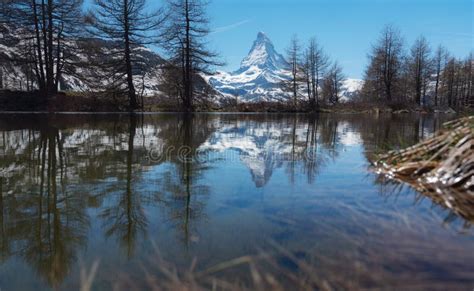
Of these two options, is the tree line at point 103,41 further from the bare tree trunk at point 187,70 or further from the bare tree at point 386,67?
the bare tree at point 386,67

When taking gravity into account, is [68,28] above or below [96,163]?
above

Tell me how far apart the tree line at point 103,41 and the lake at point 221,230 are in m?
18.1

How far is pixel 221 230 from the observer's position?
6.86 feet

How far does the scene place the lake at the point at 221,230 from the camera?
150cm

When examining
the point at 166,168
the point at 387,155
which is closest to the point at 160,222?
the point at 166,168

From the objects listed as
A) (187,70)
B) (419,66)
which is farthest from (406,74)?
(187,70)

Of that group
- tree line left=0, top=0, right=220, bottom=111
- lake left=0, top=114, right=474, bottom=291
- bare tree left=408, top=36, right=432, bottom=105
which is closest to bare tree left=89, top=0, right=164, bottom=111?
tree line left=0, top=0, right=220, bottom=111

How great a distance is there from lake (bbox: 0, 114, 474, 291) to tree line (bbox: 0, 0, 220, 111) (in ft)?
59.5

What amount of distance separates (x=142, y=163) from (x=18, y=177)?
1.35m

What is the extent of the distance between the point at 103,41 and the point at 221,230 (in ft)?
75.5

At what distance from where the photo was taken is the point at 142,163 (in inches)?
169

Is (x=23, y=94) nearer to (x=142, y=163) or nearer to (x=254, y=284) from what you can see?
(x=142, y=163)

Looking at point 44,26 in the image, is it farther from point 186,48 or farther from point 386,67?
point 386,67

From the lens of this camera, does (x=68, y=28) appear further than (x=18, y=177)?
Yes
